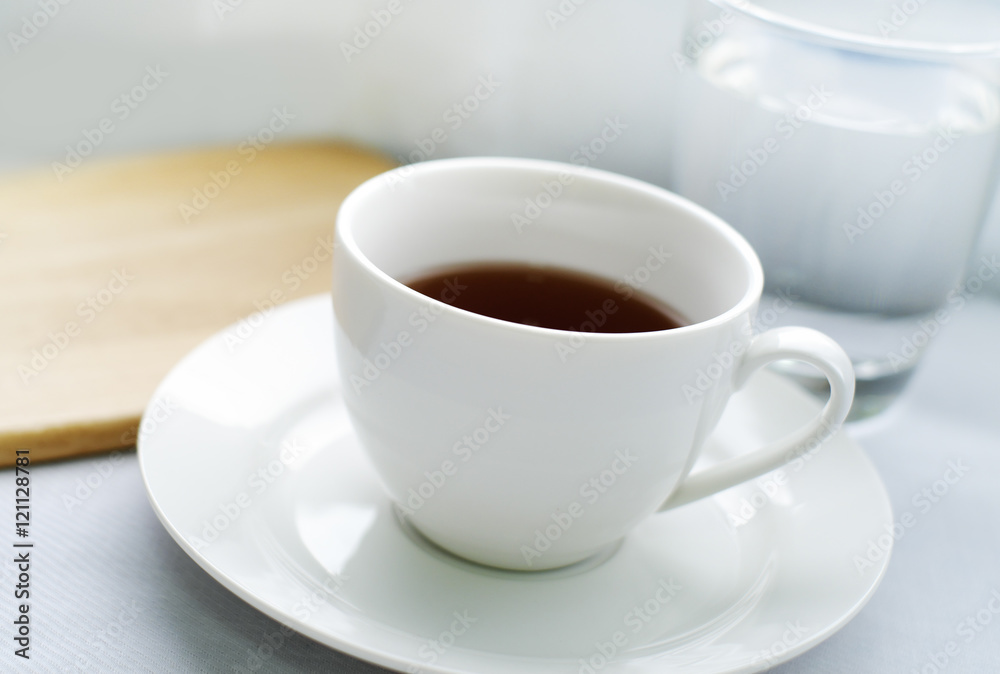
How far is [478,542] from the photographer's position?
0.47 meters

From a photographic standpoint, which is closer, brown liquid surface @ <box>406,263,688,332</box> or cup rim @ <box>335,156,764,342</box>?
cup rim @ <box>335,156,764,342</box>

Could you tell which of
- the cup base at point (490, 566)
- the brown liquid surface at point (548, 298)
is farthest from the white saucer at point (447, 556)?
the brown liquid surface at point (548, 298)

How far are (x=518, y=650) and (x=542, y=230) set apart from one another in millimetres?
254

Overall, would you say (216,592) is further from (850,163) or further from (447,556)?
(850,163)

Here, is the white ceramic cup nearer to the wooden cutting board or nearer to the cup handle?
the cup handle

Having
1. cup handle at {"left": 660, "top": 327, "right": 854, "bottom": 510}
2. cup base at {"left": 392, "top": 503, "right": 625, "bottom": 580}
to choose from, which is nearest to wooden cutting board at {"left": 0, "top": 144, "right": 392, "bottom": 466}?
cup base at {"left": 392, "top": 503, "right": 625, "bottom": 580}

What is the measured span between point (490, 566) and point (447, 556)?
22mm

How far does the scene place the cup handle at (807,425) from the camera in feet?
1.52

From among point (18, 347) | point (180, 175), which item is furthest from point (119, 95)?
point (18, 347)

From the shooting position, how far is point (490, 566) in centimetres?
49

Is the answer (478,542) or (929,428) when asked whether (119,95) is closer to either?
(478,542)

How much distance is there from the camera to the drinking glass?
2.04 feet

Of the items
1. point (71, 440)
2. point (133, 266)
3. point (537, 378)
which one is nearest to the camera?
point (537, 378)

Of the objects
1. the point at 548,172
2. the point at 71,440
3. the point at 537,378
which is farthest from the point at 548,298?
the point at 71,440
